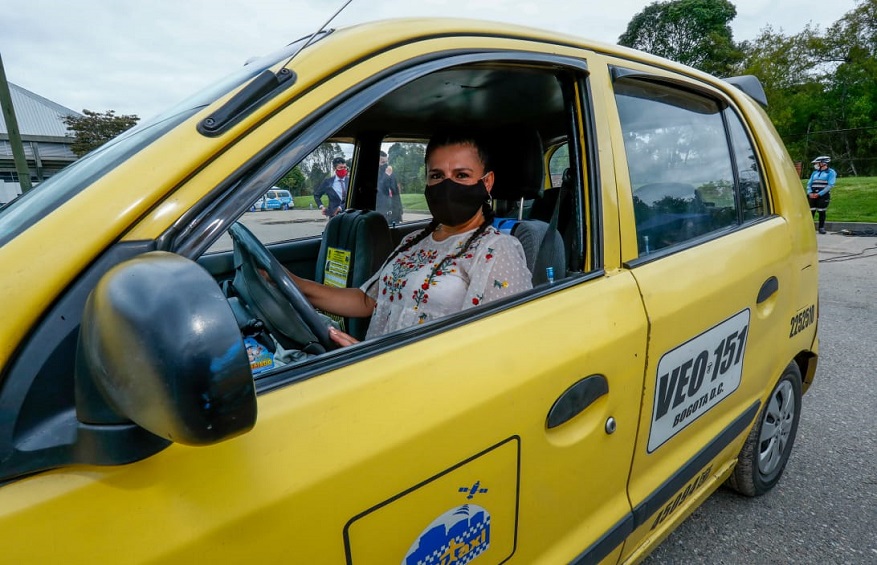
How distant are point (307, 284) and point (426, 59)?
1.21 meters

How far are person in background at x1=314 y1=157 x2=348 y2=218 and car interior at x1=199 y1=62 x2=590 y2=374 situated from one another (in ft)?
0.28

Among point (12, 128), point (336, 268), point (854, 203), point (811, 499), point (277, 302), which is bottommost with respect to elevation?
point (854, 203)

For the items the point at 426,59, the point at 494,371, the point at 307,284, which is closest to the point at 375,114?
the point at 307,284

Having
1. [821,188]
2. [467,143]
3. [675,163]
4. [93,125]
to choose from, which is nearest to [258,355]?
[467,143]

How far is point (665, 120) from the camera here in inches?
68.5

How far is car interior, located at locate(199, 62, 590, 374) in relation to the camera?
55.2 inches

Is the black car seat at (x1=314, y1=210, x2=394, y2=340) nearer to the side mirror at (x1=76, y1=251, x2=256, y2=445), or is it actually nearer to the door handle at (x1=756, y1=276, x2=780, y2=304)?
the door handle at (x1=756, y1=276, x2=780, y2=304)

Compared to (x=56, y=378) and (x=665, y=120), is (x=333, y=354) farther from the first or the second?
(x=665, y=120)

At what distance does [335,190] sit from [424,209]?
654 mm

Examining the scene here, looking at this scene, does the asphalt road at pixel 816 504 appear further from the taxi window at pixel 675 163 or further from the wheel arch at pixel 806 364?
the taxi window at pixel 675 163

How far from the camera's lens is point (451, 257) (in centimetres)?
173

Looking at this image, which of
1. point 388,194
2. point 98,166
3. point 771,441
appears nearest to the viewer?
point 98,166

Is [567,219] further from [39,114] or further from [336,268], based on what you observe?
[39,114]

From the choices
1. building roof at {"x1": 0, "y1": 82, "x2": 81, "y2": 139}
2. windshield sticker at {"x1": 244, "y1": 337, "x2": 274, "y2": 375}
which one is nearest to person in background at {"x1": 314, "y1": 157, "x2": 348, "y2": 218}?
windshield sticker at {"x1": 244, "y1": 337, "x2": 274, "y2": 375}
